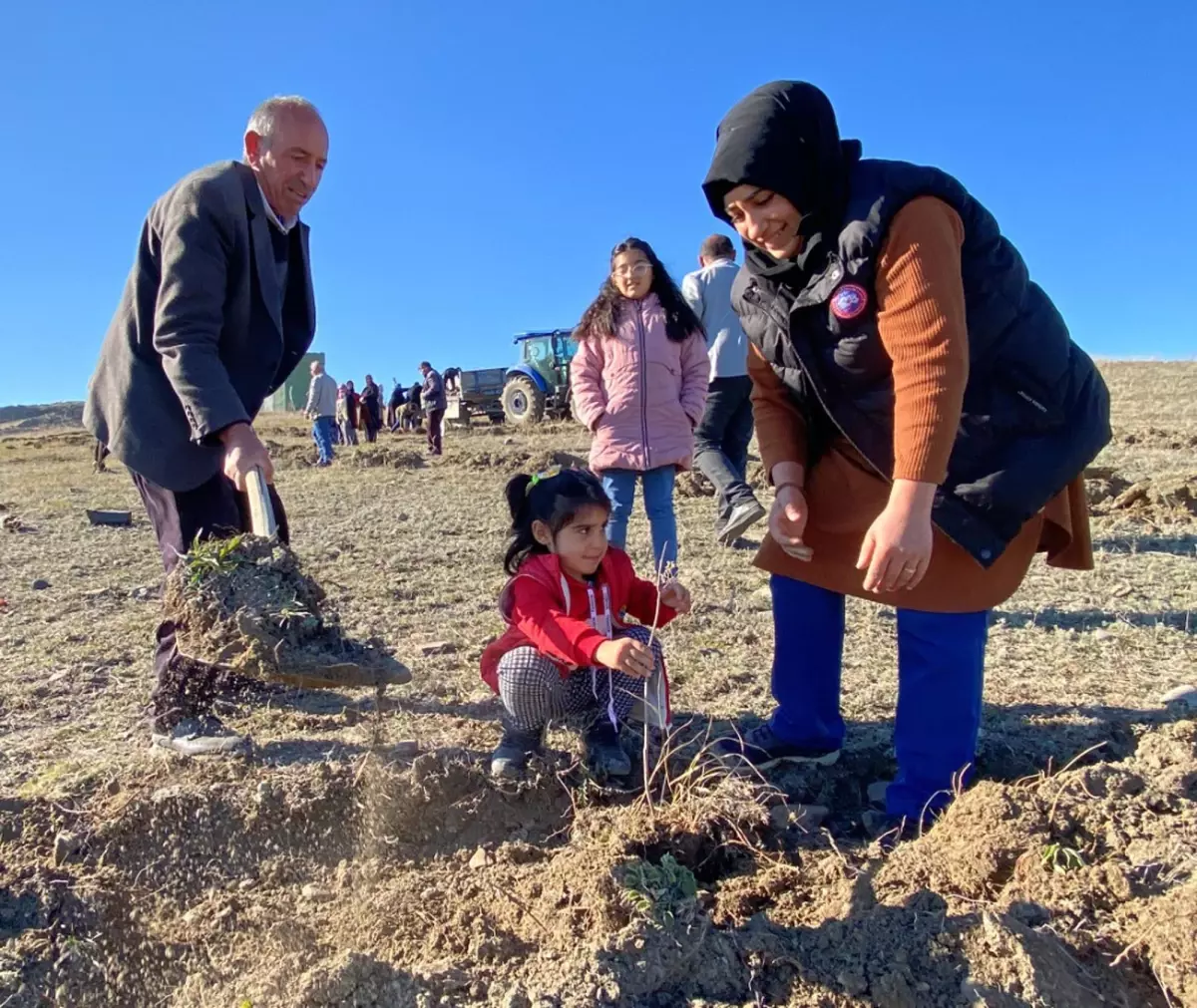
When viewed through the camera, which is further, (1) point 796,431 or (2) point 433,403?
(2) point 433,403

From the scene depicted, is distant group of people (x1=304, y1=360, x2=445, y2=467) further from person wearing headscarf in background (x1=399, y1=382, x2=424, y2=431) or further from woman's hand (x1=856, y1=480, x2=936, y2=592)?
woman's hand (x1=856, y1=480, x2=936, y2=592)

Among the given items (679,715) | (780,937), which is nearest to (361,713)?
(679,715)

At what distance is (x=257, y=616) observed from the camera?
103 inches

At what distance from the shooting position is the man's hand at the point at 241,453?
2656 mm

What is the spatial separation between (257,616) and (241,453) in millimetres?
453

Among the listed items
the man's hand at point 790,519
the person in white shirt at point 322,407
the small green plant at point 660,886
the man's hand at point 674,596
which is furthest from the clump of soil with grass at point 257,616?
the person in white shirt at point 322,407

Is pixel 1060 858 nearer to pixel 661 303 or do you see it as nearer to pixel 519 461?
pixel 661 303

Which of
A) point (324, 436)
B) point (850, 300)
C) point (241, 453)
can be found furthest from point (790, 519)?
point (324, 436)

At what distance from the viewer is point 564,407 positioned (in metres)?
23.4

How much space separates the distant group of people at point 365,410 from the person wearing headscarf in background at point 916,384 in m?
12.4

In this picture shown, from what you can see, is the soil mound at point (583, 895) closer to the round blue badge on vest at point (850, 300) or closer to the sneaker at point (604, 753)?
the sneaker at point (604, 753)

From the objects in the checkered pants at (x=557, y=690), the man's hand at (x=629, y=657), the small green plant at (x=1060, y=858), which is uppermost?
the man's hand at (x=629, y=657)

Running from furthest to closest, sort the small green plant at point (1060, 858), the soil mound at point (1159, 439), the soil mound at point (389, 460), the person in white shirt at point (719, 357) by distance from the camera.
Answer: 1. the soil mound at point (389, 460)
2. the soil mound at point (1159, 439)
3. the person in white shirt at point (719, 357)
4. the small green plant at point (1060, 858)

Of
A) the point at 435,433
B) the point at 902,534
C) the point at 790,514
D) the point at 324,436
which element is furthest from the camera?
the point at 435,433
